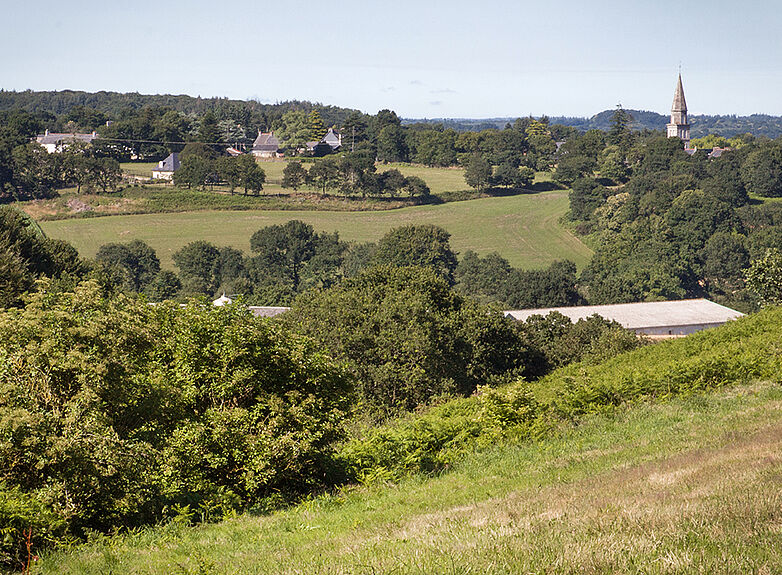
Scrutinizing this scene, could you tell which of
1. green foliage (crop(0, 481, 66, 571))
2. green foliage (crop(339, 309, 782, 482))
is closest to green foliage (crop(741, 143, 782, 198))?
green foliage (crop(339, 309, 782, 482))

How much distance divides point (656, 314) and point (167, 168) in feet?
292

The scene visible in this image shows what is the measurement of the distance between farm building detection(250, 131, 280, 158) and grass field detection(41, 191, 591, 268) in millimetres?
56823

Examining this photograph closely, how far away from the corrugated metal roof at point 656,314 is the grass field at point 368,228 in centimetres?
3061

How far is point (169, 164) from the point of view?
125875mm

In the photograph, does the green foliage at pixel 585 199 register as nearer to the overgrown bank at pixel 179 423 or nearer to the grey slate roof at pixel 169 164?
the grey slate roof at pixel 169 164

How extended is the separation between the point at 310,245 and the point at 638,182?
5433 cm

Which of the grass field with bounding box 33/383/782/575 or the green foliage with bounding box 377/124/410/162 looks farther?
the green foliage with bounding box 377/124/410/162

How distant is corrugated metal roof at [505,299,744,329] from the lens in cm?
5612

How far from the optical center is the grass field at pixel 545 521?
6.73 meters

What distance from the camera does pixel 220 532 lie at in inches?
414

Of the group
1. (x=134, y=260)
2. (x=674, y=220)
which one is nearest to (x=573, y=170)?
(x=674, y=220)

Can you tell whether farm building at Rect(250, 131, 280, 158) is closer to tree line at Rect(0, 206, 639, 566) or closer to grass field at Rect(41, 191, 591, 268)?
grass field at Rect(41, 191, 591, 268)

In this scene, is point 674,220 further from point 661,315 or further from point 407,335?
point 407,335

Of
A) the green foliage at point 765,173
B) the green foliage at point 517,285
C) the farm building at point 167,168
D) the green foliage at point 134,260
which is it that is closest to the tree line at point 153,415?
the green foliage at point 517,285
